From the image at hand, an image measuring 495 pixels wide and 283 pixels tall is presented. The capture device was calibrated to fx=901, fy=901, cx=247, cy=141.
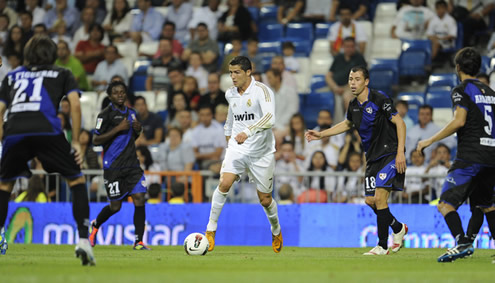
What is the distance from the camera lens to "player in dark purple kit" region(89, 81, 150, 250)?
13578 millimetres

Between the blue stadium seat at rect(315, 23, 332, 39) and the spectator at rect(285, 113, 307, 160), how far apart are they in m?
4.24

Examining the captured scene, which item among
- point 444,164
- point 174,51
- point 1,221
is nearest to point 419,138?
point 444,164

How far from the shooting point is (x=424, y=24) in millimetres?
Result: 20875

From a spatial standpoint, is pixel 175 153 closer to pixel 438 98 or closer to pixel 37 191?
pixel 37 191

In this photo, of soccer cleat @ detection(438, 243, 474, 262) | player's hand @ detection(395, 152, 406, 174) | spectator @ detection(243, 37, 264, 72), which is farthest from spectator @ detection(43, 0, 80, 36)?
soccer cleat @ detection(438, 243, 474, 262)

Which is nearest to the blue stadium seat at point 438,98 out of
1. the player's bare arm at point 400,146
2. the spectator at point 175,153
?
the spectator at point 175,153

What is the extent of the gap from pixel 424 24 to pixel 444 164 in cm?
531

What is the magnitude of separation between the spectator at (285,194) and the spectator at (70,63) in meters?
7.64

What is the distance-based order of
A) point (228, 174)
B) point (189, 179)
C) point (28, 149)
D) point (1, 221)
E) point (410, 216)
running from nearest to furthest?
point (28, 149)
point (1, 221)
point (228, 174)
point (410, 216)
point (189, 179)

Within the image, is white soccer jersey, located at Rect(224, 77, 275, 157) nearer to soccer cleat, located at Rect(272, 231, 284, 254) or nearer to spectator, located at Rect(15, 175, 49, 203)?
soccer cleat, located at Rect(272, 231, 284, 254)

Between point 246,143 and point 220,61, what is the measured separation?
1010 cm

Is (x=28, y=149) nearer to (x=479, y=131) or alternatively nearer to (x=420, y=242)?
(x=479, y=131)

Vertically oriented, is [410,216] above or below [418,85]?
below

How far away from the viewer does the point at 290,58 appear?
21.2 metres
